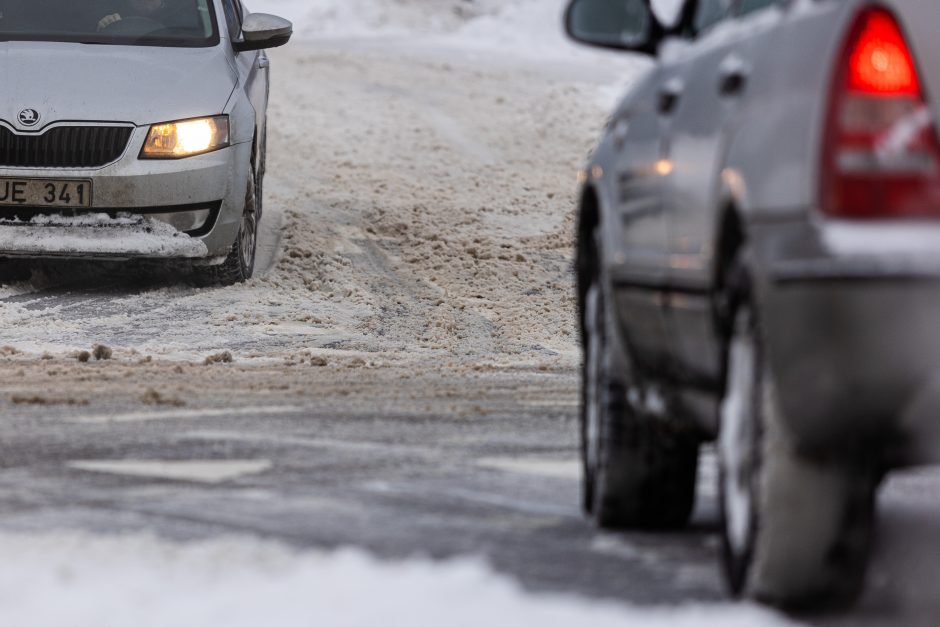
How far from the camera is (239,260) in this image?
1308 cm

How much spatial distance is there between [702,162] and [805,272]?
837 millimetres

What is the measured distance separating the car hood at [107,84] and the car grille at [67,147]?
2.7 inches

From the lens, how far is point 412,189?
1984cm

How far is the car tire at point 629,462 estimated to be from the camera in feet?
18.3

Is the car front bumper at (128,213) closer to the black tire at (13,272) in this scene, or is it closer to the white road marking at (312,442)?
the black tire at (13,272)

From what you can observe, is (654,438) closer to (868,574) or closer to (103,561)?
(868,574)

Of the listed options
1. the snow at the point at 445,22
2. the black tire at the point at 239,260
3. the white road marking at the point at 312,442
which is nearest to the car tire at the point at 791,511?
the white road marking at the point at 312,442

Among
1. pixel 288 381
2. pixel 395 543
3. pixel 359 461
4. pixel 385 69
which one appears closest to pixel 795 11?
pixel 395 543

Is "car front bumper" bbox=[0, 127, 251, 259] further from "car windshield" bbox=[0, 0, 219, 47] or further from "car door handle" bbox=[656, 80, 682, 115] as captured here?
"car door handle" bbox=[656, 80, 682, 115]

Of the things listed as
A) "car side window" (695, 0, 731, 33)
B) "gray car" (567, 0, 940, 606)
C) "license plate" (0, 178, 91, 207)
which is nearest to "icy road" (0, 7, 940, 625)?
"gray car" (567, 0, 940, 606)

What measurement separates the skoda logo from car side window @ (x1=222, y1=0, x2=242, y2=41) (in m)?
1.41

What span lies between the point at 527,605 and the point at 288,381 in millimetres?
5956

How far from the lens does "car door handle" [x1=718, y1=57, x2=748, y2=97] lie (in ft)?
14.7

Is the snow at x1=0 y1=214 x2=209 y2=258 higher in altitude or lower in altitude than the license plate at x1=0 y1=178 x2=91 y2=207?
lower
